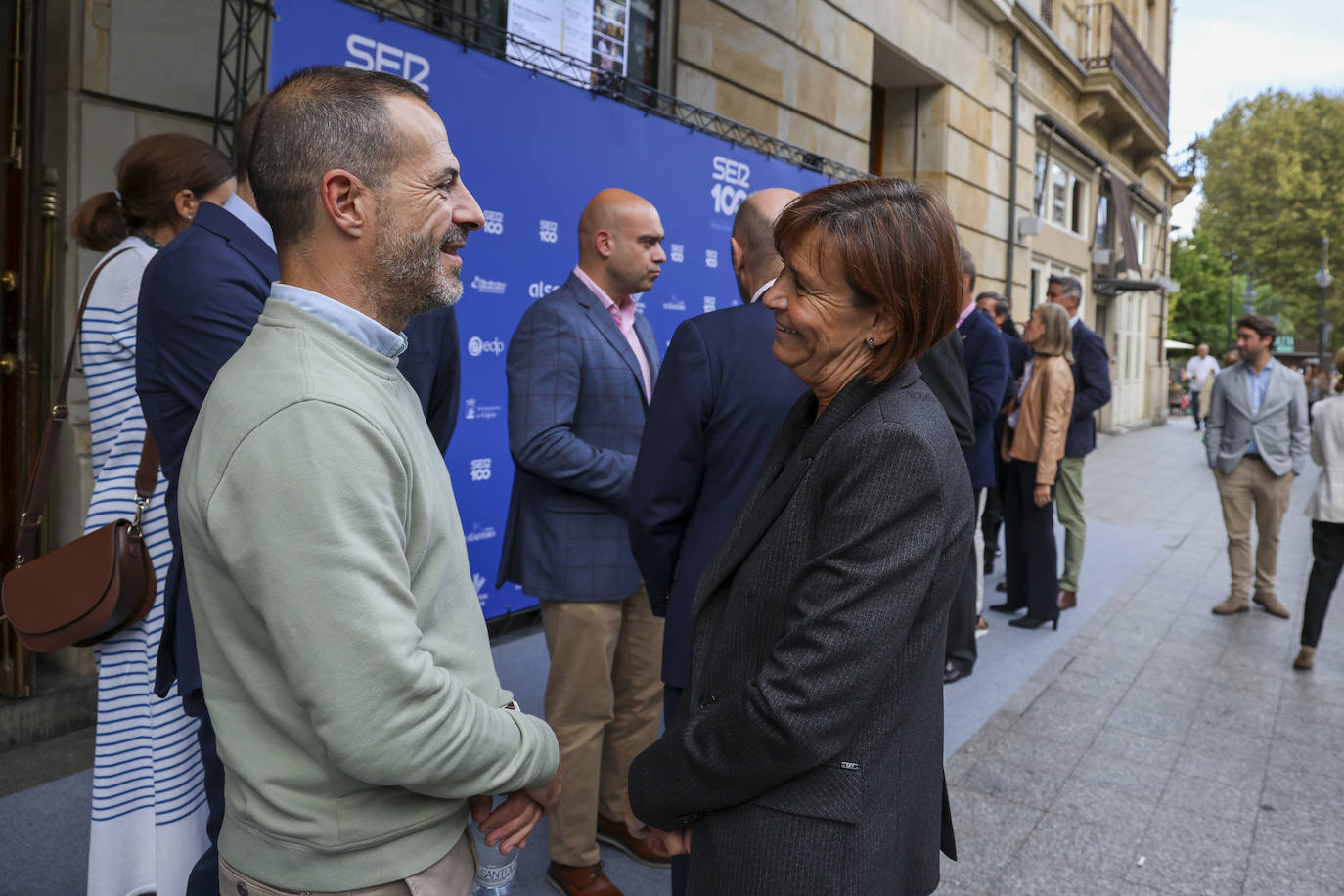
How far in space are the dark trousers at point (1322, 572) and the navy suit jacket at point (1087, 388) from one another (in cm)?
162

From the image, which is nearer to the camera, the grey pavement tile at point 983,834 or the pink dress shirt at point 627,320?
the pink dress shirt at point 627,320

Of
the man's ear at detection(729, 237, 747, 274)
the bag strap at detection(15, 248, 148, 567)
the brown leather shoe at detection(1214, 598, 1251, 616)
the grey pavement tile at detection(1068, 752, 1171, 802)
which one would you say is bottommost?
the grey pavement tile at detection(1068, 752, 1171, 802)

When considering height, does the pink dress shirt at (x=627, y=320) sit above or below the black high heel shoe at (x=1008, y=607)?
above

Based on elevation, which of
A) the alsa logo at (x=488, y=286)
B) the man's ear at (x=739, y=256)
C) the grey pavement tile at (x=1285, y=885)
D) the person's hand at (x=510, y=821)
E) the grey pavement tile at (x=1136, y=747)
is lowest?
the grey pavement tile at (x=1285, y=885)

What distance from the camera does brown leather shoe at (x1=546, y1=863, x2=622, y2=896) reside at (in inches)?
126

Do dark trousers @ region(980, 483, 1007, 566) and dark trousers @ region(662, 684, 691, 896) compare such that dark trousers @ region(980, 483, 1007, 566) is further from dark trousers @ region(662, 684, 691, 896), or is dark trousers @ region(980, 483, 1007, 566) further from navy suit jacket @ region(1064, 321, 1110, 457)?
dark trousers @ region(662, 684, 691, 896)

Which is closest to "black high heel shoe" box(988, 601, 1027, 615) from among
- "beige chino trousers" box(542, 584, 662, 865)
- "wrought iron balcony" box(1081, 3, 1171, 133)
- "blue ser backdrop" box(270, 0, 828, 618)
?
"blue ser backdrop" box(270, 0, 828, 618)

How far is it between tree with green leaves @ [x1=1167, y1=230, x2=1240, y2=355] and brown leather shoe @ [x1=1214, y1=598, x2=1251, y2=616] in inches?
2053

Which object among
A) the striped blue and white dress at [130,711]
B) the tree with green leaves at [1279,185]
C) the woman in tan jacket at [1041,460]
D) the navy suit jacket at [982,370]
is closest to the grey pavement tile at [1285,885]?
the navy suit jacket at [982,370]

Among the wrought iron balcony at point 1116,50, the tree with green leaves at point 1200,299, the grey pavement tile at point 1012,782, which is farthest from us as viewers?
the tree with green leaves at point 1200,299

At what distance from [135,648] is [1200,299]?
60.6 metres

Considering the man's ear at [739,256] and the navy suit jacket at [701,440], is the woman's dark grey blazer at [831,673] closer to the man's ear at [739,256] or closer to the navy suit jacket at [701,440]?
the navy suit jacket at [701,440]

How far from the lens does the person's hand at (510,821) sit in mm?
1567

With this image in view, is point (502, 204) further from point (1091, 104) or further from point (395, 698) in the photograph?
point (1091, 104)
